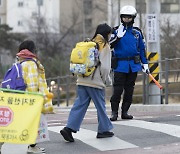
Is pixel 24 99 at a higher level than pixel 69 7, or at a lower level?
lower

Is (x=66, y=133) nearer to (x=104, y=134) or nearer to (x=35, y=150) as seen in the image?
(x=104, y=134)

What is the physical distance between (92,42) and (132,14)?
2.01 m

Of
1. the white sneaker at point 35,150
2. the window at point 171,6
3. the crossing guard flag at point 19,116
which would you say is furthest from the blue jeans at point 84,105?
the window at point 171,6

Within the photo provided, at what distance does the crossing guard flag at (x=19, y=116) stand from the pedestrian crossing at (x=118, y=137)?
4.65ft

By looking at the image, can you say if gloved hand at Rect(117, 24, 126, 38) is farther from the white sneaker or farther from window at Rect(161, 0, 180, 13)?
window at Rect(161, 0, 180, 13)

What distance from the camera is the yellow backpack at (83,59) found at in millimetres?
7836

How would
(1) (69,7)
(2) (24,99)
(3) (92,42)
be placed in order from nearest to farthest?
1. (2) (24,99)
2. (3) (92,42)
3. (1) (69,7)

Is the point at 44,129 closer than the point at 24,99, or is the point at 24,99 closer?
the point at 24,99

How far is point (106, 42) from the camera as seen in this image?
27.3 ft

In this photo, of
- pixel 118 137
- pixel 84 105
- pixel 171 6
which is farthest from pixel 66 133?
pixel 171 6

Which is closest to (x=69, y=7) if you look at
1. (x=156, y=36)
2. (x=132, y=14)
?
(x=156, y=36)

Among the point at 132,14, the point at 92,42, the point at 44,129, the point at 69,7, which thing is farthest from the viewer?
the point at 69,7

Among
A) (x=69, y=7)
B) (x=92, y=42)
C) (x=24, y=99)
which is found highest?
(x=69, y=7)

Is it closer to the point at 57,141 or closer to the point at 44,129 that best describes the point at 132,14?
the point at 57,141
